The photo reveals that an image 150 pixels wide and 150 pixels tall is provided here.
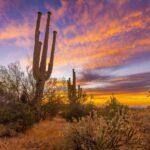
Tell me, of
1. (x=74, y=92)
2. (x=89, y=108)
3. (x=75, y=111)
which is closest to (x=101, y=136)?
(x=75, y=111)

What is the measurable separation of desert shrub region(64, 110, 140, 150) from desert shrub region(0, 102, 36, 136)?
14.4 feet

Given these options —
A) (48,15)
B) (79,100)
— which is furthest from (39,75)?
(79,100)

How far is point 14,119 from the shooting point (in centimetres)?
1297

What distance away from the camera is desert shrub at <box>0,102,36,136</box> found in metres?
11.8

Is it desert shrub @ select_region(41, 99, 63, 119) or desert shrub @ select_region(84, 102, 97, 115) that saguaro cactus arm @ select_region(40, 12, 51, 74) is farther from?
desert shrub @ select_region(84, 102, 97, 115)

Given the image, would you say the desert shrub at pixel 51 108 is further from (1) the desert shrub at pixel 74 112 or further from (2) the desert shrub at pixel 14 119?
(2) the desert shrub at pixel 14 119

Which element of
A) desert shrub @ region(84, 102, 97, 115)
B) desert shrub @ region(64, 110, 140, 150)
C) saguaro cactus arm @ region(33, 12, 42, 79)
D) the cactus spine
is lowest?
desert shrub @ region(64, 110, 140, 150)

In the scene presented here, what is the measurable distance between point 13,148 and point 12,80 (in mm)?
11054

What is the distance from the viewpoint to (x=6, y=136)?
37.0 ft

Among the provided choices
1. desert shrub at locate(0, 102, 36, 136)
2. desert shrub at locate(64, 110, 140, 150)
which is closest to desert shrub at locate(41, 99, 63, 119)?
desert shrub at locate(0, 102, 36, 136)

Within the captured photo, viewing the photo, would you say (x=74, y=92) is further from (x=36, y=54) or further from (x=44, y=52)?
(x=36, y=54)

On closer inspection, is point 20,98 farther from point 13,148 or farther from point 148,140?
point 148,140

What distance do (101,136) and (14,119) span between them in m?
6.53

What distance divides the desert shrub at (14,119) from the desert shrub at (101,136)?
172 inches
